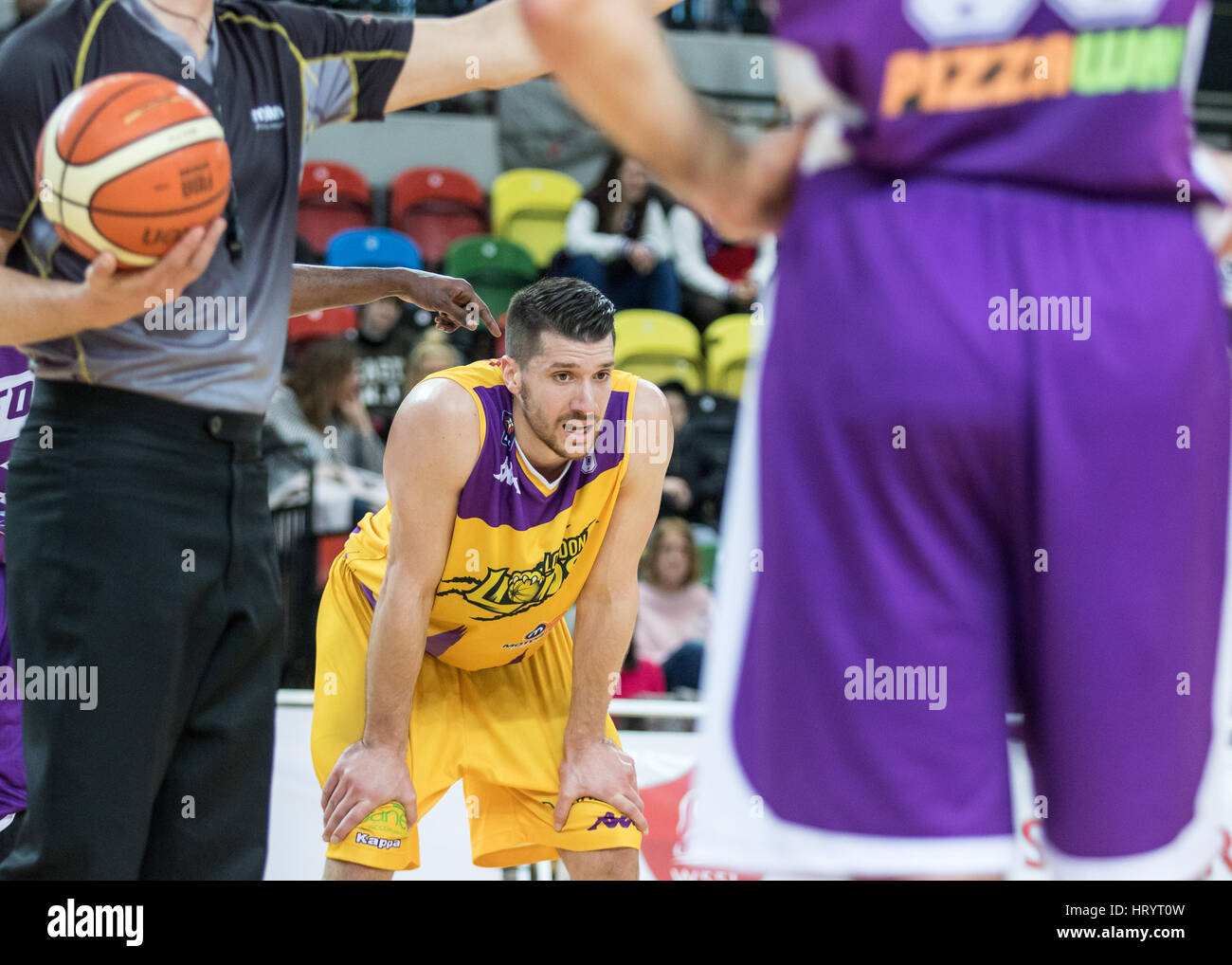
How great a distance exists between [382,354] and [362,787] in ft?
13.2

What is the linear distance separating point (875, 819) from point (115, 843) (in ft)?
4.80

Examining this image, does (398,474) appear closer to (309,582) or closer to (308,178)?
(309,582)

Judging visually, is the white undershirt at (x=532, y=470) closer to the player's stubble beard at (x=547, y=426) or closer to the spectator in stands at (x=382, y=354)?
the player's stubble beard at (x=547, y=426)

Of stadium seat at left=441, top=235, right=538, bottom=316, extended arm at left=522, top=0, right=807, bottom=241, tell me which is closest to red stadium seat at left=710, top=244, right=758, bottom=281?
stadium seat at left=441, top=235, right=538, bottom=316

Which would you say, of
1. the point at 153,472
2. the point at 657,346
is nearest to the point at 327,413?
the point at 657,346

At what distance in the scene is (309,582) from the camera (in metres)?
5.29

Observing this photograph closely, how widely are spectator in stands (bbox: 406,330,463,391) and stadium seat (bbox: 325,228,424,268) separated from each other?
1.27 metres

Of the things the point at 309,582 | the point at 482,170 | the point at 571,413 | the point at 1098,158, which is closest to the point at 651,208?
the point at 482,170

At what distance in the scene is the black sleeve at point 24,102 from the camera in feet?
6.81

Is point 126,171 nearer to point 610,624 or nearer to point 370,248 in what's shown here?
point 610,624

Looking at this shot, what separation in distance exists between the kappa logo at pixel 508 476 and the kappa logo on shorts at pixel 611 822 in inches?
32.7

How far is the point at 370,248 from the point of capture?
7.35m

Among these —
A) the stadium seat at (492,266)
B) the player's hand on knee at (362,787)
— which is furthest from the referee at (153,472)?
the stadium seat at (492,266)

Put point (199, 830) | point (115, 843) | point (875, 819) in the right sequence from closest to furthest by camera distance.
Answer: point (875, 819), point (115, 843), point (199, 830)
